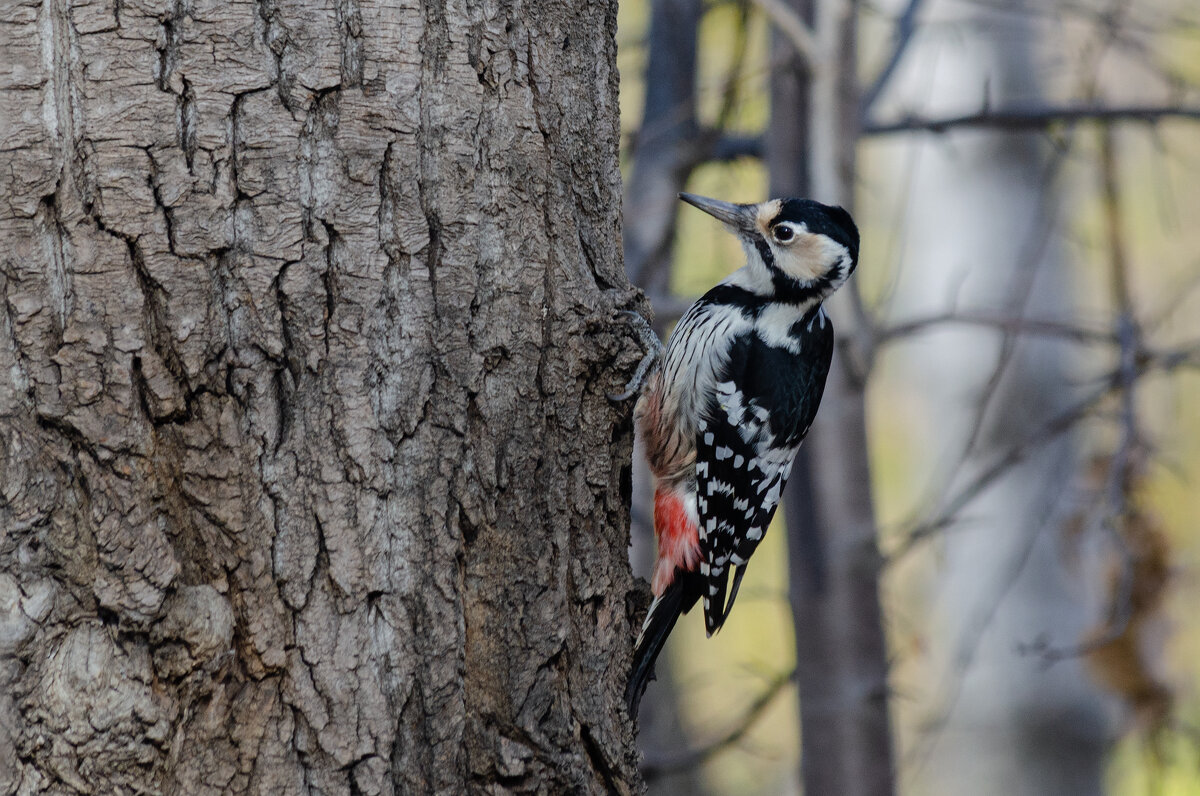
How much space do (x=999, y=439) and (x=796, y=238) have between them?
282 cm

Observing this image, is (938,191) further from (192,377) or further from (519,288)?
(192,377)

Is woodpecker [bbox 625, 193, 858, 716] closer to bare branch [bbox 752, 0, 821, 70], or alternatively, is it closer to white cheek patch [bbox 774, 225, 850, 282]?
white cheek patch [bbox 774, 225, 850, 282]

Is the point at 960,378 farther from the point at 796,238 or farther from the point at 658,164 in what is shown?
the point at 796,238

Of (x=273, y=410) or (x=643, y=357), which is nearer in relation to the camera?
(x=273, y=410)

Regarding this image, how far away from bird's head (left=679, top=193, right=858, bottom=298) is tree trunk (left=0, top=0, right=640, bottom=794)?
142 cm

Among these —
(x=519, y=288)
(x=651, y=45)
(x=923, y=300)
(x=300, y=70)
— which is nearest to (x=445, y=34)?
(x=300, y=70)

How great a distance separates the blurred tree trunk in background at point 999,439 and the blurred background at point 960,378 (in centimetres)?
2

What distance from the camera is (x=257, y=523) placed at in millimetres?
1652

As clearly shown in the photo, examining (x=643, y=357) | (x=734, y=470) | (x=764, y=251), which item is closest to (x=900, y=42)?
(x=764, y=251)

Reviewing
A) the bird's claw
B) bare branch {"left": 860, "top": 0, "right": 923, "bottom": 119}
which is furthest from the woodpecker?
bare branch {"left": 860, "top": 0, "right": 923, "bottom": 119}

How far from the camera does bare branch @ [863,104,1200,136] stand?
365 centimetres

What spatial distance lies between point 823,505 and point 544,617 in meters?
1.94

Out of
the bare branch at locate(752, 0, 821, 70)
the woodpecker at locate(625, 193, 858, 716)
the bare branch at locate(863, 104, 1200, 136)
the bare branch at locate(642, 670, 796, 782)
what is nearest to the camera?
the woodpecker at locate(625, 193, 858, 716)

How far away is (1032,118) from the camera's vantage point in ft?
12.6
